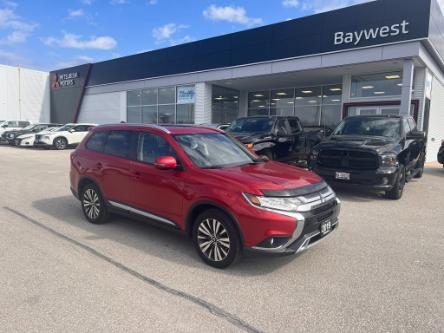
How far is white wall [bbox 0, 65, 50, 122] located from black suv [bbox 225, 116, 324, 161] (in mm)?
31177

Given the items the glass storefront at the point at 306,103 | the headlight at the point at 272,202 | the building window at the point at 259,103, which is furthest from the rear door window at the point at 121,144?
the building window at the point at 259,103

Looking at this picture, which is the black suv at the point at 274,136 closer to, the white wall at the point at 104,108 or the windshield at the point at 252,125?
the windshield at the point at 252,125

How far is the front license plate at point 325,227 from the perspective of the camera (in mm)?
4032

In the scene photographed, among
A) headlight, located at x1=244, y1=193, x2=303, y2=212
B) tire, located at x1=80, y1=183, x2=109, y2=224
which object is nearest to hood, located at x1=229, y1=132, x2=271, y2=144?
tire, located at x1=80, y1=183, x2=109, y2=224

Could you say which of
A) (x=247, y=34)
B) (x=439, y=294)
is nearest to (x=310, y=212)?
(x=439, y=294)

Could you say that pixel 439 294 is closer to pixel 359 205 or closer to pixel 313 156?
pixel 359 205

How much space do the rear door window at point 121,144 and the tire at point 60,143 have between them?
17967 millimetres

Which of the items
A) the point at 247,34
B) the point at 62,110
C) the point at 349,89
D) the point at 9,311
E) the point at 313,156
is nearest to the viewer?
the point at 9,311

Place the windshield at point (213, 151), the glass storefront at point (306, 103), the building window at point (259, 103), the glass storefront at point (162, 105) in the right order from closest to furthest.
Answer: the windshield at point (213, 151) < the glass storefront at point (306, 103) < the glass storefront at point (162, 105) < the building window at point (259, 103)

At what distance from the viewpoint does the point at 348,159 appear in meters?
7.84

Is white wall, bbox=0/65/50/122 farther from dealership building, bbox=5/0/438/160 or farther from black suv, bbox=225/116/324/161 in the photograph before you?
black suv, bbox=225/116/324/161

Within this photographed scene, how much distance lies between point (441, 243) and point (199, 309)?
156 inches

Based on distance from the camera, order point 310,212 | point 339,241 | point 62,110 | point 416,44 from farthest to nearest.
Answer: point 62,110 → point 416,44 → point 339,241 → point 310,212

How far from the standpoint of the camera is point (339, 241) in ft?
16.5
